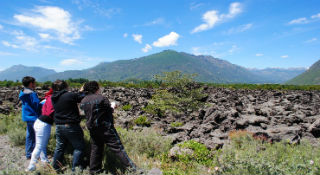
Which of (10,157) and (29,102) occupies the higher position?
(29,102)

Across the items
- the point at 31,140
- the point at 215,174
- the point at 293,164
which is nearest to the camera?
the point at 293,164

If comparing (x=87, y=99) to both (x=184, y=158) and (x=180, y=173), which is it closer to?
(x=180, y=173)

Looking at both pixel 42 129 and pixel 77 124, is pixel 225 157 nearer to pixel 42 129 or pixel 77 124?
pixel 77 124

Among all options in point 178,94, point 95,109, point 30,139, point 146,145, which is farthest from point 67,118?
point 178,94

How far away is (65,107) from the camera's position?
14.4 feet

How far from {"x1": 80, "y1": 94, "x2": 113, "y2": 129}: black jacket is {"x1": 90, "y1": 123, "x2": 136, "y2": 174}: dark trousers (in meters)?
0.16

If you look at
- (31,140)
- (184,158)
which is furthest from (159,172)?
(31,140)

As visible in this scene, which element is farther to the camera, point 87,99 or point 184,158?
point 184,158

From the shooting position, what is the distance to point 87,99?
14.4 feet

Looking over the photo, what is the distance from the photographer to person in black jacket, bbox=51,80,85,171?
14.4 feet

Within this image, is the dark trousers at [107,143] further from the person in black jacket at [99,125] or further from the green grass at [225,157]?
the green grass at [225,157]

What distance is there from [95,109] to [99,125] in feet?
1.21

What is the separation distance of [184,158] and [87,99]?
319cm

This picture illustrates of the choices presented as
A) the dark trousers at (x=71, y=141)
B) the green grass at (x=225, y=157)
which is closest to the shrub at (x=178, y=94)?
the green grass at (x=225, y=157)
